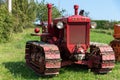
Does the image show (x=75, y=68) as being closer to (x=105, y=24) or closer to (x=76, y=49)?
(x=76, y=49)

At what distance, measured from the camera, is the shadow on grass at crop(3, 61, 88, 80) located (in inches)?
430

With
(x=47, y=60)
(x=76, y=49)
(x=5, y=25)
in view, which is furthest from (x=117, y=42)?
(x=5, y=25)

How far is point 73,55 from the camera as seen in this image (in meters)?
11.3

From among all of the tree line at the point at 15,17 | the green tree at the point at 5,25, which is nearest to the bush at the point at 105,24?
the tree line at the point at 15,17

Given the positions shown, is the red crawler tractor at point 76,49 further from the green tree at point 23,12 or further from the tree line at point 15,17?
the green tree at point 23,12

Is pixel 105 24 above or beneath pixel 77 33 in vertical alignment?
beneath

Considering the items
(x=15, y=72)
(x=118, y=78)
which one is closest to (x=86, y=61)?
(x=118, y=78)

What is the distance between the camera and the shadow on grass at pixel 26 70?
1093 cm

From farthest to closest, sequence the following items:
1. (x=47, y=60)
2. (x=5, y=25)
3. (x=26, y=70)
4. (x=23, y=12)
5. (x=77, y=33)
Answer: (x=23, y=12) → (x=5, y=25) → (x=26, y=70) → (x=77, y=33) → (x=47, y=60)

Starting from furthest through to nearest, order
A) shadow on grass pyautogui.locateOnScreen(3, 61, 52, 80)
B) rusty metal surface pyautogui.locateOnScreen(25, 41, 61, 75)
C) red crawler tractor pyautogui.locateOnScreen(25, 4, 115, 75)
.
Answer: red crawler tractor pyautogui.locateOnScreen(25, 4, 115, 75) < shadow on grass pyautogui.locateOnScreen(3, 61, 52, 80) < rusty metal surface pyautogui.locateOnScreen(25, 41, 61, 75)

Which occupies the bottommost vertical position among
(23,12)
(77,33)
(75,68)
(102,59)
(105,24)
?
(105,24)

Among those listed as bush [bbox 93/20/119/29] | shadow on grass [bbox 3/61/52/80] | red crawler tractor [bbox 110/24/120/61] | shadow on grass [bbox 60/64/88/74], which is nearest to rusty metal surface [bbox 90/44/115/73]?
shadow on grass [bbox 60/64/88/74]

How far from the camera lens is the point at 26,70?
12055 millimetres

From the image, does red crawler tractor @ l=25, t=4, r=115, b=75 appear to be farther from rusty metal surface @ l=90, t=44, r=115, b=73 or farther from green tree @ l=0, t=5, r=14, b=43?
green tree @ l=0, t=5, r=14, b=43
